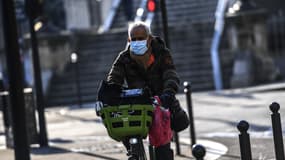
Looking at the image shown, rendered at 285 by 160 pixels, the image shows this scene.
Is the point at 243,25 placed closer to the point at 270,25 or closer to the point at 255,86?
the point at 255,86

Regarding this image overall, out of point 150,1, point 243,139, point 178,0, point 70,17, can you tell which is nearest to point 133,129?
point 243,139

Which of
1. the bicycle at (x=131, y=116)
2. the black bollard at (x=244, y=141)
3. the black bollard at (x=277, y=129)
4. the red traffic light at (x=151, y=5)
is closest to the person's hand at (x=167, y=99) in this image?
the bicycle at (x=131, y=116)

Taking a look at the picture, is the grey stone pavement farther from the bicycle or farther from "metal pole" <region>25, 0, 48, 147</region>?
the bicycle

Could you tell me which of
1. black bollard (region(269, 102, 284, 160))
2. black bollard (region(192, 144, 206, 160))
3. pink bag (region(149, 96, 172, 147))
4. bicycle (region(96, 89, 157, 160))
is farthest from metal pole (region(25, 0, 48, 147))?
black bollard (region(192, 144, 206, 160))

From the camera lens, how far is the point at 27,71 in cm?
2767

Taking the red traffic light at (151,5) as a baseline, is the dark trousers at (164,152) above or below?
below

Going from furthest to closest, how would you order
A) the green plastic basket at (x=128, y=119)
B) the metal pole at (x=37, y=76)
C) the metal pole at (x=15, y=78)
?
1. the metal pole at (x=37, y=76)
2. the metal pole at (x=15, y=78)
3. the green plastic basket at (x=128, y=119)

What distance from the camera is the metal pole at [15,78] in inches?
364

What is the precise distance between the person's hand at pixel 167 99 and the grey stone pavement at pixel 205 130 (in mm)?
3653

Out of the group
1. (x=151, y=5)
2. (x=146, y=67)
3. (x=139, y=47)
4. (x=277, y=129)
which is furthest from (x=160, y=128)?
(x=151, y=5)

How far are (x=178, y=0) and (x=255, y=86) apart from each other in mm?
9205

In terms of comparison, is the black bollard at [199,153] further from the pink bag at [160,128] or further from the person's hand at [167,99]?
the pink bag at [160,128]

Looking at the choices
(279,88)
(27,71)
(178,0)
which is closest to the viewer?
(279,88)

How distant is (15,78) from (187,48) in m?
18.2
